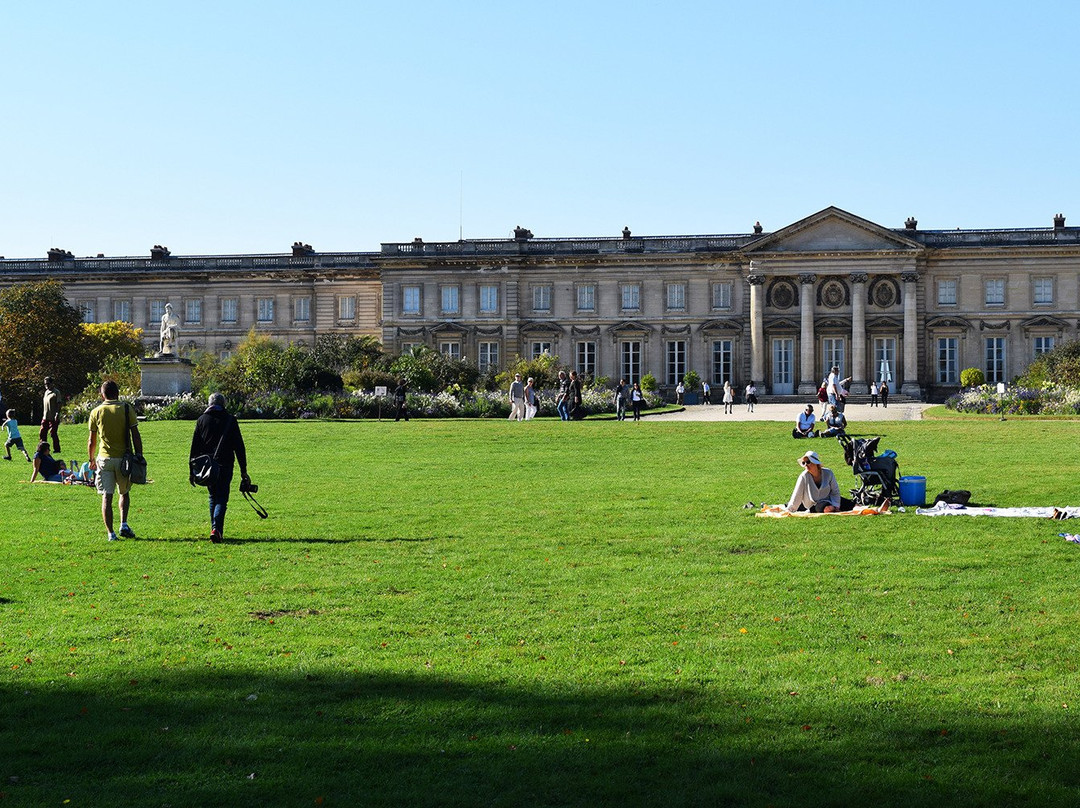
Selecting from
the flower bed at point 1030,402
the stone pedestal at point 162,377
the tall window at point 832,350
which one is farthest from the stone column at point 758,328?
the stone pedestal at point 162,377

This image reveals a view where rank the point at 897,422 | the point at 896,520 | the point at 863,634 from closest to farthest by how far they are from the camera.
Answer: the point at 863,634 < the point at 896,520 < the point at 897,422

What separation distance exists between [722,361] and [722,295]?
355 centimetres

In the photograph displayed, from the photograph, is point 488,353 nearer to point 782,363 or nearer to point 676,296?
point 676,296

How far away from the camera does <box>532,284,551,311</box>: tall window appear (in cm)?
7107

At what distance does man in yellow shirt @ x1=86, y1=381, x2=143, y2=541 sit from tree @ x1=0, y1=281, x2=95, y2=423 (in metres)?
42.8

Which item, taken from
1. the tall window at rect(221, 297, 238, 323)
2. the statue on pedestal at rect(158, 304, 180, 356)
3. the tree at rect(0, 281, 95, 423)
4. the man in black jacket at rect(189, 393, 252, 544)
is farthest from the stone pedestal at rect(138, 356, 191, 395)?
the man in black jacket at rect(189, 393, 252, 544)

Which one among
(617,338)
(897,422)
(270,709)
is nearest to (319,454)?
(897,422)

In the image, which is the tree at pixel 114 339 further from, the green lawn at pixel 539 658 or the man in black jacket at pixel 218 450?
the man in black jacket at pixel 218 450

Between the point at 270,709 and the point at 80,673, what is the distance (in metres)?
1.71

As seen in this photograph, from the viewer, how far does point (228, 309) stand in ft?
246

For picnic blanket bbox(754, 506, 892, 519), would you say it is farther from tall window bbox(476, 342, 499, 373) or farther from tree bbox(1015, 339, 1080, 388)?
tall window bbox(476, 342, 499, 373)

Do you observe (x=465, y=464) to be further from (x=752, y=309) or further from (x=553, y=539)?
(x=752, y=309)

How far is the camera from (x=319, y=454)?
28672 mm

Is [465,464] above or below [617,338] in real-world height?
below
